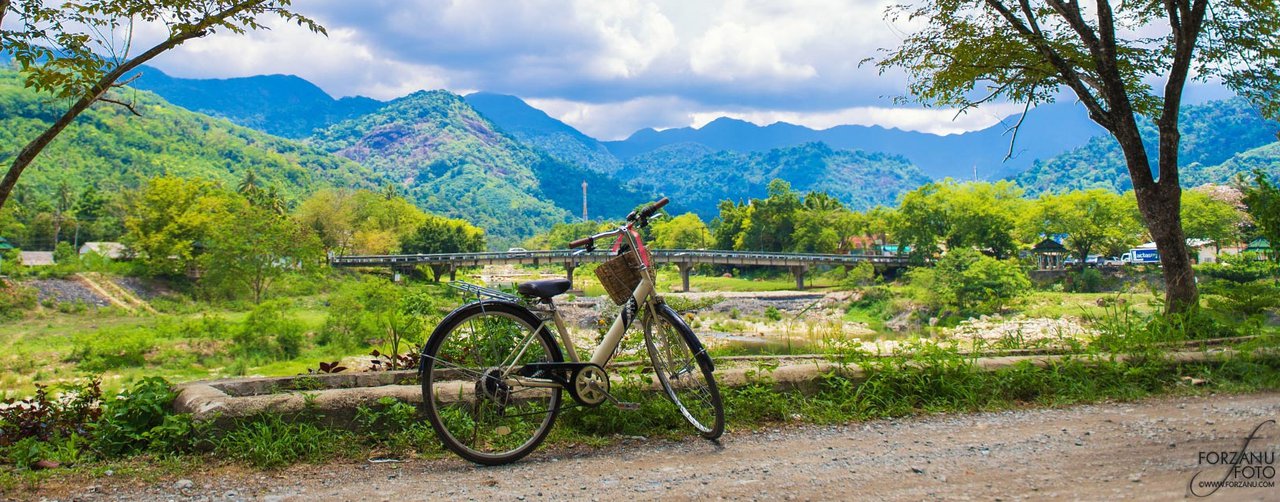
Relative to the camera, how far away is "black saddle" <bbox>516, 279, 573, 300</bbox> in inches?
167

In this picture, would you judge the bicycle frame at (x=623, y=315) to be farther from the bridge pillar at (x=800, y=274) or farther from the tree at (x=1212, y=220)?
the tree at (x=1212, y=220)

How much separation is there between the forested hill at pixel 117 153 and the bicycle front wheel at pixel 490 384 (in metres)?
90.0

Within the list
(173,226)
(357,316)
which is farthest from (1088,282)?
(173,226)

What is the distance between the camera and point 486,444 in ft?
14.1

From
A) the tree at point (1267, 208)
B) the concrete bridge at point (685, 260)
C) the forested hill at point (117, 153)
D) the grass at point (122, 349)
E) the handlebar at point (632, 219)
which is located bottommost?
the grass at point (122, 349)

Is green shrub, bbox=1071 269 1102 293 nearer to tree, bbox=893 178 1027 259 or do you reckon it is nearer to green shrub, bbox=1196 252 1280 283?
green shrub, bbox=1196 252 1280 283

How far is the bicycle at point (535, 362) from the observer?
4156 mm

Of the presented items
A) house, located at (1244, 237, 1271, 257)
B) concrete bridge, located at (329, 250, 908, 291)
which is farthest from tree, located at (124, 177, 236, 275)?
house, located at (1244, 237, 1271, 257)

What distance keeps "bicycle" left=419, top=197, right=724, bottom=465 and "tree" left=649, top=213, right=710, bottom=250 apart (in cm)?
8868

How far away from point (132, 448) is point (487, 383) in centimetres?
181

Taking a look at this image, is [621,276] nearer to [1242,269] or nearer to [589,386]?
[589,386]

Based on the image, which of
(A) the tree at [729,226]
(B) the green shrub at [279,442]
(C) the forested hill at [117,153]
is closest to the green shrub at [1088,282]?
(A) the tree at [729,226]

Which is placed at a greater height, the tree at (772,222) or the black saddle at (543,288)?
the tree at (772,222)

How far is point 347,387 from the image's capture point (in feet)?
17.3
